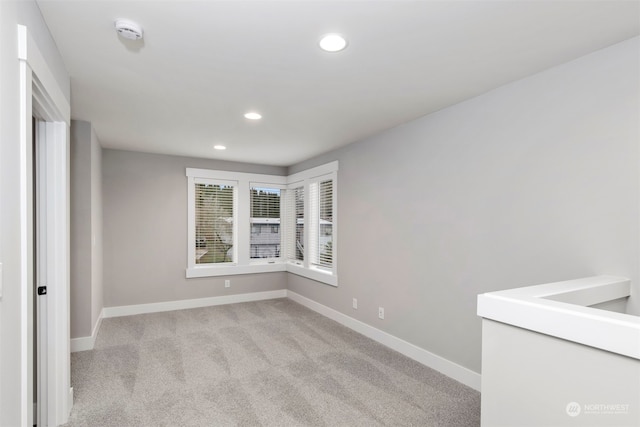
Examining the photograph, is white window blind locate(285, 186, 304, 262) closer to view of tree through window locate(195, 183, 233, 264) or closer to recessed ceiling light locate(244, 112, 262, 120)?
view of tree through window locate(195, 183, 233, 264)

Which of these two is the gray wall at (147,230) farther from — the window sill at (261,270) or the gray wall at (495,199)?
the gray wall at (495,199)

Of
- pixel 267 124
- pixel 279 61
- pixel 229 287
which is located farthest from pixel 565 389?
pixel 229 287

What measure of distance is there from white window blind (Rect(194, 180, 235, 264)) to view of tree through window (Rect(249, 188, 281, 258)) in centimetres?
36

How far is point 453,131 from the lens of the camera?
295 cm

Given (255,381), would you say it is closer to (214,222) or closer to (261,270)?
(261,270)

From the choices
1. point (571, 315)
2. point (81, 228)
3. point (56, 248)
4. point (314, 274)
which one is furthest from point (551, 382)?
point (81, 228)

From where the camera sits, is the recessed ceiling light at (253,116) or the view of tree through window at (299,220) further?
the view of tree through window at (299,220)

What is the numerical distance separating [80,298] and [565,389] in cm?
407

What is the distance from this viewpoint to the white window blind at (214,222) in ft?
17.8

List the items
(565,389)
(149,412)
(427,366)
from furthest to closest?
(427,366), (149,412), (565,389)

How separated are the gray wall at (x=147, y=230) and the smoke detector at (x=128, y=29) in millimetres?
3473

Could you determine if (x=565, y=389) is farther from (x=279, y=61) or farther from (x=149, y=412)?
(x=149, y=412)

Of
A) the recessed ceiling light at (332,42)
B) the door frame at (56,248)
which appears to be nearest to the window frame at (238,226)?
the door frame at (56,248)

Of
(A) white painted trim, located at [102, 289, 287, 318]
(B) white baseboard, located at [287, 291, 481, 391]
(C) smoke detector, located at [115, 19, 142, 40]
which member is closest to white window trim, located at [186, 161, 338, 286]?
(A) white painted trim, located at [102, 289, 287, 318]
